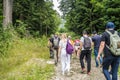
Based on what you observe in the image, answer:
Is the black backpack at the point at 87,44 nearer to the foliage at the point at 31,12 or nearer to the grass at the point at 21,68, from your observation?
the grass at the point at 21,68

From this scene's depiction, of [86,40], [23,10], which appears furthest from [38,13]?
[86,40]

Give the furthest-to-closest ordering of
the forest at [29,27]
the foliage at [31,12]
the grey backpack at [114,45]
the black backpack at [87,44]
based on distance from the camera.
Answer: the foliage at [31,12] < the forest at [29,27] < the black backpack at [87,44] < the grey backpack at [114,45]

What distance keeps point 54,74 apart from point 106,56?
4.33 m

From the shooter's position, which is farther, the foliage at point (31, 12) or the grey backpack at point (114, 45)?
the foliage at point (31, 12)

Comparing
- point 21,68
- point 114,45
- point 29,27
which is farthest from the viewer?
point 29,27

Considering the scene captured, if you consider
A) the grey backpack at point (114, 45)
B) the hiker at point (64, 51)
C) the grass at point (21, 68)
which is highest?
the grey backpack at point (114, 45)

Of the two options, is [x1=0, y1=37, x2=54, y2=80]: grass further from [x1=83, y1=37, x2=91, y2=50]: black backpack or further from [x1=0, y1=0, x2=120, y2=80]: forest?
[x1=83, y1=37, x2=91, y2=50]: black backpack

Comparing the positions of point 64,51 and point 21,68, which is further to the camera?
point 21,68

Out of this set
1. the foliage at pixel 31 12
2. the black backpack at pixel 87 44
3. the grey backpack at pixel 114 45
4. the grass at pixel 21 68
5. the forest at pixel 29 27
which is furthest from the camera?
the foliage at pixel 31 12

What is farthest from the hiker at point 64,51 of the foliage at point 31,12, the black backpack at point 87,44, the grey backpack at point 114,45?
the foliage at point 31,12

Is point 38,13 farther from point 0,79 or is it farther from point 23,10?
point 0,79

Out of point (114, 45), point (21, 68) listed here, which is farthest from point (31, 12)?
point (114, 45)

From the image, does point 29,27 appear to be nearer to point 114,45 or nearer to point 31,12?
point 31,12

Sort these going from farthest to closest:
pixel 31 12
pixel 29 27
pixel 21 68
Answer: pixel 31 12 < pixel 29 27 < pixel 21 68
